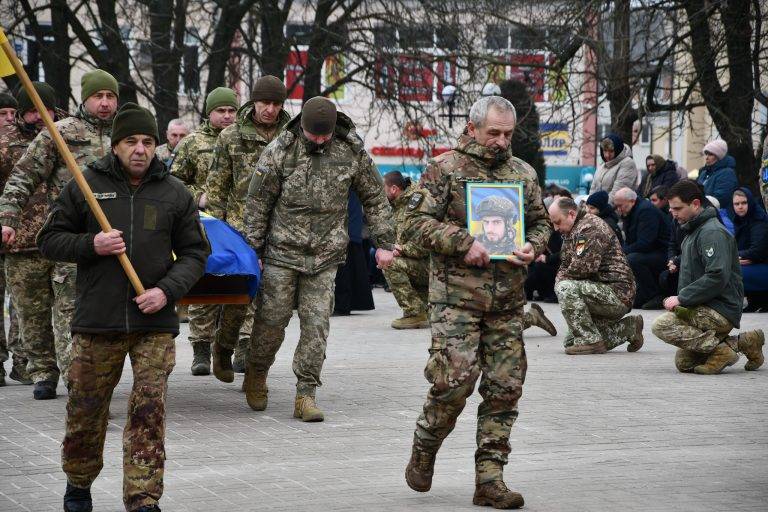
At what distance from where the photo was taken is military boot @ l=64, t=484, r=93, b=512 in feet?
20.2

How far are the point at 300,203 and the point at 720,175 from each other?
37.2ft

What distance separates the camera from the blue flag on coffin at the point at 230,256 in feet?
27.6

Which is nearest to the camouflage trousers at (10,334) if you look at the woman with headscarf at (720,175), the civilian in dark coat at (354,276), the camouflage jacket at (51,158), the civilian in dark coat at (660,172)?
the camouflage jacket at (51,158)

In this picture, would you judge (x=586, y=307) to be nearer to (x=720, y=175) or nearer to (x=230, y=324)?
(x=230, y=324)

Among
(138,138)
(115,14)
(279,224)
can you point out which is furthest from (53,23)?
(138,138)

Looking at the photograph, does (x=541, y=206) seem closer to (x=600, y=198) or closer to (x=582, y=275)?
(x=582, y=275)

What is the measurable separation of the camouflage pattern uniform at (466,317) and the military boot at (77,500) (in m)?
1.56

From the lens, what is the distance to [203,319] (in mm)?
10859

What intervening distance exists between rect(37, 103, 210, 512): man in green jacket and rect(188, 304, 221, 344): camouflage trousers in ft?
15.0

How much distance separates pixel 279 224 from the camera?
29.3 feet

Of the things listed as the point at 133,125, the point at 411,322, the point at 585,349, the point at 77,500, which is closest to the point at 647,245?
the point at 411,322

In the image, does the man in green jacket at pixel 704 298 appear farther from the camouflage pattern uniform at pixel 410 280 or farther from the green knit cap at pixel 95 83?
the green knit cap at pixel 95 83

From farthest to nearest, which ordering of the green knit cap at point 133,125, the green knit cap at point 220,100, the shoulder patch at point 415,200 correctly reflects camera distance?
the green knit cap at point 220,100 → the shoulder patch at point 415,200 → the green knit cap at point 133,125

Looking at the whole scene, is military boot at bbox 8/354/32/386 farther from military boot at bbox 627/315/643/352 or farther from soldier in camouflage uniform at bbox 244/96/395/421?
military boot at bbox 627/315/643/352
